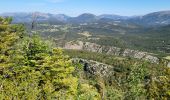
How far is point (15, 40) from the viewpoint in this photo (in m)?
70.9

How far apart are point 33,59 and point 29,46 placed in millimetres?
3605

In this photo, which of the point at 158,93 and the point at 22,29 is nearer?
the point at 158,93

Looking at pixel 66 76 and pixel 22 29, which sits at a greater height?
pixel 22 29

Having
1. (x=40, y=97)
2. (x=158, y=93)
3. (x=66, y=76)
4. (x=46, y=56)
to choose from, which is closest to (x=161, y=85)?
(x=158, y=93)

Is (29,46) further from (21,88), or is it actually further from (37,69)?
(21,88)

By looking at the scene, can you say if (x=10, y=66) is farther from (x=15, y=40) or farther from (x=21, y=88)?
(x=21, y=88)

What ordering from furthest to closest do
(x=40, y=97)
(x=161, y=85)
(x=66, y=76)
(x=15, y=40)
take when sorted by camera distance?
1. (x=161, y=85)
2. (x=15, y=40)
3. (x=66, y=76)
4. (x=40, y=97)

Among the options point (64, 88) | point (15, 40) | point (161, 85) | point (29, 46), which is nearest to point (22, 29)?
point (15, 40)

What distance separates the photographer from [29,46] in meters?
62.8

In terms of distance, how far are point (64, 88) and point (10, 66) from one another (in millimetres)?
10440

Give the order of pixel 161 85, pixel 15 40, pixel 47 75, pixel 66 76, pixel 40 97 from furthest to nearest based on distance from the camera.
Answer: pixel 161 85 < pixel 15 40 < pixel 66 76 < pixel 47 75 < pixel 40 97

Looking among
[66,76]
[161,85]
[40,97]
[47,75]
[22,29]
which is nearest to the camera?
[40,97]

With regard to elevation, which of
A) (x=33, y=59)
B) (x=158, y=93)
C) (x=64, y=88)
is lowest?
(x=158, y=93)

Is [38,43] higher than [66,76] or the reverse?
higher
